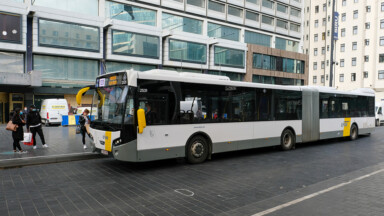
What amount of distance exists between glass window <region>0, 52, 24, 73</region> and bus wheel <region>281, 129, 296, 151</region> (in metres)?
24.5

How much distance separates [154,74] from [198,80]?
5.22ft

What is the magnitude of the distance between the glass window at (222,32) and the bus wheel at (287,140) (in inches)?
1110

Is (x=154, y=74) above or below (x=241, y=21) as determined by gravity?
below

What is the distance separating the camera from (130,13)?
103 feet

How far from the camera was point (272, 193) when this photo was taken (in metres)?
5.90

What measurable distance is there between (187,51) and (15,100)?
753 inches

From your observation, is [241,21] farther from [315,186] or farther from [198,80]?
[315,186]

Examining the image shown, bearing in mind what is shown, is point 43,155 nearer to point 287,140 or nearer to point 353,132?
point 287,140

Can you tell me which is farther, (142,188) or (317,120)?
(317,120)

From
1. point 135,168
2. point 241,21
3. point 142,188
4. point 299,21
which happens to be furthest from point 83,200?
point 299,21

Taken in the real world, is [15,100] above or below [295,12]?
below

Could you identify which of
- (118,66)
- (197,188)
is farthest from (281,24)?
(197,188)

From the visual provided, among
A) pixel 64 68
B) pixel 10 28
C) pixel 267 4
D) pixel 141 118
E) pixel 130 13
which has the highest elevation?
pixel 267 4

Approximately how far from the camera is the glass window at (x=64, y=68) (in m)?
27.0
